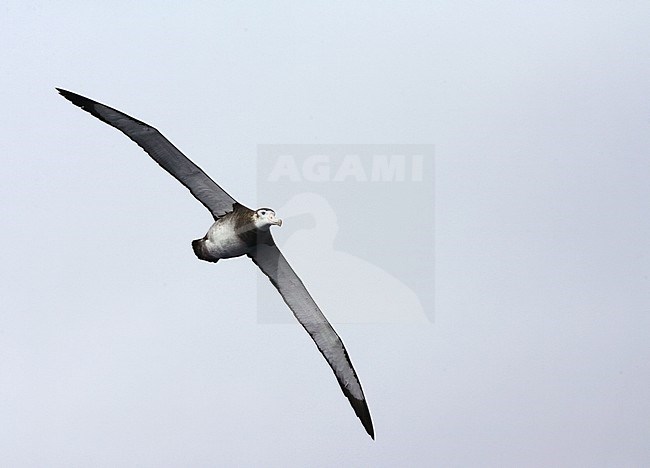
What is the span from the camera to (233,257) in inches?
1070

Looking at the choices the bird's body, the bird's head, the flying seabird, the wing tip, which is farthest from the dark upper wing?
the wing tip

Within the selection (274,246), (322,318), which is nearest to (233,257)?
(274,246)

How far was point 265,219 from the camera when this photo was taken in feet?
83.9

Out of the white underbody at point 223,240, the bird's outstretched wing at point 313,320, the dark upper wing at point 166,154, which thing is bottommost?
the bird's outstretched wing at point 313,320

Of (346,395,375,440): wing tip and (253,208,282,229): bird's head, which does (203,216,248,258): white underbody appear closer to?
(253,208,282,229): bird's head

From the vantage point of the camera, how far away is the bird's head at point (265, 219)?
2555 centimetres

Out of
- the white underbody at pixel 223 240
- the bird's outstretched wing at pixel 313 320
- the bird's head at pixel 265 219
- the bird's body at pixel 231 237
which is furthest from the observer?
the bird's outstretched wing at pixel 313 320

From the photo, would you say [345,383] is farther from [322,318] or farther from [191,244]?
[191,244]

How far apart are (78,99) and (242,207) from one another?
4193 millimetres

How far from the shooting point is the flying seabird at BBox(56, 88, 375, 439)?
85.1 feet

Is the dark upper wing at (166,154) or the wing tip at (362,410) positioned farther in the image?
the wing tip at (362,410)

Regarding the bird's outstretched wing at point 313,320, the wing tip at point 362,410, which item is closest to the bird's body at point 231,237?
the bird's outstretched wing at point 313,320

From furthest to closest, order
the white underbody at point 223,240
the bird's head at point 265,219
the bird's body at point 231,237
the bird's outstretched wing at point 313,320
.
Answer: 1. the bird's outstretched wing at point 313,320
2. the white underbody at point 223,240
3. the bird's body at point 231,237
4. the bird's head at point 265,219

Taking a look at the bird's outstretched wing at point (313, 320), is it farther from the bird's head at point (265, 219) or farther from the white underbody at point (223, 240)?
the bird's head at point (265, 219)
